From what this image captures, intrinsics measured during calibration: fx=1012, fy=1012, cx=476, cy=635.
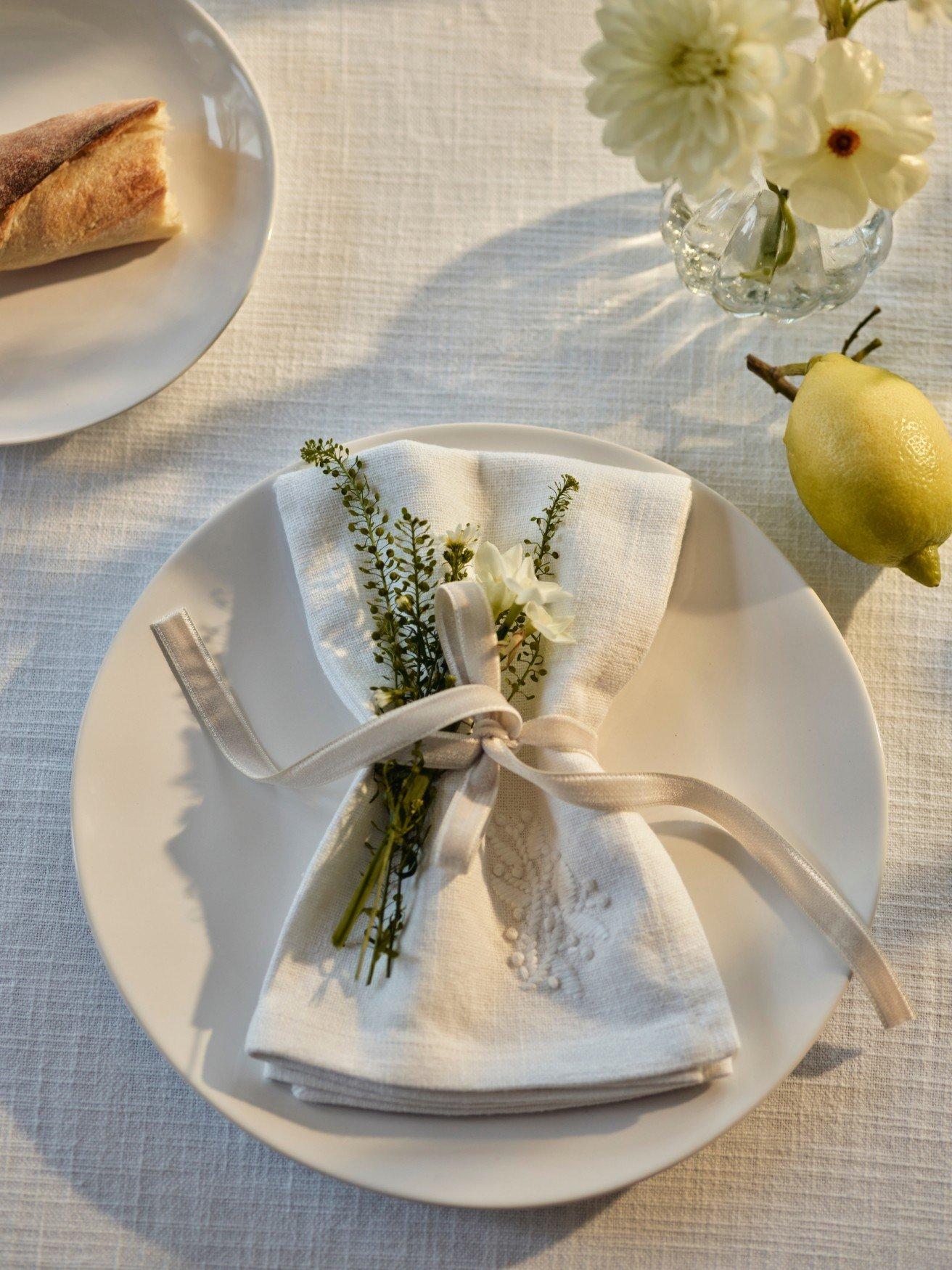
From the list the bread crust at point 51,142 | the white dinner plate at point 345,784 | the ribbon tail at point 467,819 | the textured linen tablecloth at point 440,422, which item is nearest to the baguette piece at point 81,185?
the bread crust at point 51,142

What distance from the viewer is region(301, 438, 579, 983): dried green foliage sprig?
0.62 metres

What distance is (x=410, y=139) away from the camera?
83 cm

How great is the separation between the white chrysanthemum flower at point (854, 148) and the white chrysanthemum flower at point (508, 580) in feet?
0.78

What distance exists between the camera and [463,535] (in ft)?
2.16

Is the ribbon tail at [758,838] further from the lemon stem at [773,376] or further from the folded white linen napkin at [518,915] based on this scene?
the lemon stem at [773,376]

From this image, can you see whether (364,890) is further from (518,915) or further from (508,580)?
(508,580)

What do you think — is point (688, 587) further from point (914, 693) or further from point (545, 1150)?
point (545, 1150)

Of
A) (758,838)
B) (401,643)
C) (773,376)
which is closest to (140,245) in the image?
(401,643)

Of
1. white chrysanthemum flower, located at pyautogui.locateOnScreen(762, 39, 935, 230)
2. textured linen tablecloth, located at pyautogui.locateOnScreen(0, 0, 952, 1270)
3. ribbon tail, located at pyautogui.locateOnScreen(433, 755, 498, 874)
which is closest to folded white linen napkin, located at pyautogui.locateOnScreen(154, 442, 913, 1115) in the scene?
ribbon tail, located at pyautogui.locateOnScreen(433, 755, 498, 874)

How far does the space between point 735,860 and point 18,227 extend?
671 millimetres

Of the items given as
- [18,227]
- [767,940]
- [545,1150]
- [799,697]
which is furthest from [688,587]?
[18,227]

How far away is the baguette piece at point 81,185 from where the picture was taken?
28.9 inches

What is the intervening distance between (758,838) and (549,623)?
0.65 feet

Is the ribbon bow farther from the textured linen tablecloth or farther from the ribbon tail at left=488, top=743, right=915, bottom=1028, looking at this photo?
the textured linen tablecloth
